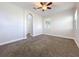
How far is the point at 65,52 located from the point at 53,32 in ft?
1.54

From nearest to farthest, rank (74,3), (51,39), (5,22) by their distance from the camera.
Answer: (74,3) < (5,22) < (51,39)

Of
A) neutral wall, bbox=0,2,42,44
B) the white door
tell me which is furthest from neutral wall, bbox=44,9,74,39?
the white door

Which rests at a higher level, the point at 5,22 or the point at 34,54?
the point at 5,22

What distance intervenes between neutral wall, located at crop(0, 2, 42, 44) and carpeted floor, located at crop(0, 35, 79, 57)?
0.14 m

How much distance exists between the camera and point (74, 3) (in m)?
1.70

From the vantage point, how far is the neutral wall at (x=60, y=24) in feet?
5.89

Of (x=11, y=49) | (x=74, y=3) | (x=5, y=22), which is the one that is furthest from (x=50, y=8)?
(x=11, y=49)

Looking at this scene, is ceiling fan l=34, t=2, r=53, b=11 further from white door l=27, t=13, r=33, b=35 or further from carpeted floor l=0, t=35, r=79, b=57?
carpeted floor l=0, t=35, r=79, b=57

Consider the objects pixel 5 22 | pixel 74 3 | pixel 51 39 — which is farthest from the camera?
pixel 51 39

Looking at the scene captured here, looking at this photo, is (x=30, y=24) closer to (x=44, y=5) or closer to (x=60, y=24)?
(x=44, y=5)

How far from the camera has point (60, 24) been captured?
188 cm

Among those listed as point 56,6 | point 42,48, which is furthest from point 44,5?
point 42,48

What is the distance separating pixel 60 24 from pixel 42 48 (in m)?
0.60

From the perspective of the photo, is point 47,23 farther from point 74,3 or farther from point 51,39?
point 74,3
